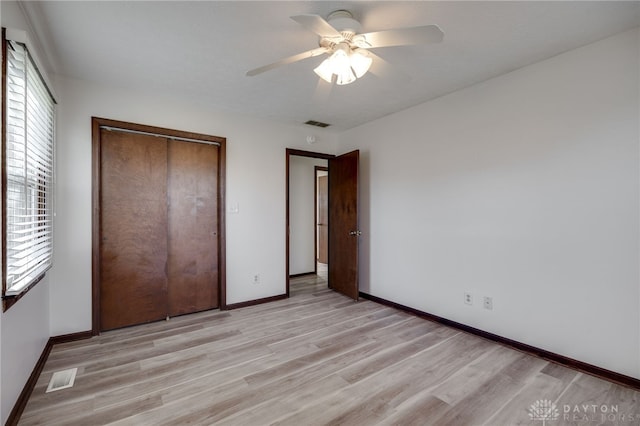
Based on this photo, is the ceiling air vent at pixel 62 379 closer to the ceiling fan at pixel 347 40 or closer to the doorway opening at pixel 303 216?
the ceiling fan at pixel 347 40

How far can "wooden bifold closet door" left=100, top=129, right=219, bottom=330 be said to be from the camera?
113 inches

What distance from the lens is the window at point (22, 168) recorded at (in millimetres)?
1562

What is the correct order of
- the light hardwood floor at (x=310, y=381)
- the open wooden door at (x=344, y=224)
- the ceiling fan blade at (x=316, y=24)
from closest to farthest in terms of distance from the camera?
the ceiling fan blade at (x=316, y=24), the light hardwood floor at (x=310, y=381), the open wooden door at (x=344, y=224)

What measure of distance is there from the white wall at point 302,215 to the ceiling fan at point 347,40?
11.0ft

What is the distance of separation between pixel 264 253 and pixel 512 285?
277cm

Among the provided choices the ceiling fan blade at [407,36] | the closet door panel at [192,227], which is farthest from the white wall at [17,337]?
the ceiling fan blade at [407,36]

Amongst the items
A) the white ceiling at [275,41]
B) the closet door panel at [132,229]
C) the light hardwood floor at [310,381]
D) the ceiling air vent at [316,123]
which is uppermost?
the ceiling air vent at [316,123]

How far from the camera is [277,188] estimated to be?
3914mm

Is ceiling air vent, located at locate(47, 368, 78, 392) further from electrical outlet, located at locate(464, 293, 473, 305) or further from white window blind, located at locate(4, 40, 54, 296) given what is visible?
electrical outlet, located at locate(464, 293, 473, 305)

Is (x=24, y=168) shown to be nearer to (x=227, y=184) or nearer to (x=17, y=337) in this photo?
(x=17, y=337)

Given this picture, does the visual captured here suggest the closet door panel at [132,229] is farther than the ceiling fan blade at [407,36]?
Yes

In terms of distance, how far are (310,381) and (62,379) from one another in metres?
1.79

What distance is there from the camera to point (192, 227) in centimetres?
331

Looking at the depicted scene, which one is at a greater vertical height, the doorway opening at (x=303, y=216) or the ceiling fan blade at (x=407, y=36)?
the ceiling fan blade at (x=407, y=36)
